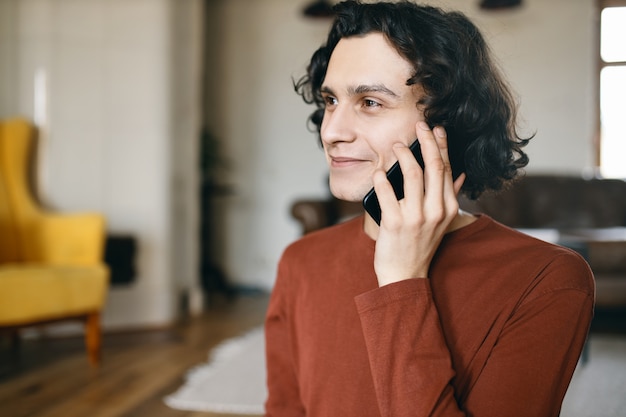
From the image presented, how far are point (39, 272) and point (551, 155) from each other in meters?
4.33

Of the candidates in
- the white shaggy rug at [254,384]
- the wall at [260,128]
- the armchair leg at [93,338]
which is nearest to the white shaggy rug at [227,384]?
the white shaggy rug at [254,384]

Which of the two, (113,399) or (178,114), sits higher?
(178,114)

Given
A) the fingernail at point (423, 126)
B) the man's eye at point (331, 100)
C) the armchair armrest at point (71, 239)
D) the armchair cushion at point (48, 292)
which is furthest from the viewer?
the armchair armrest at point (71, 239)

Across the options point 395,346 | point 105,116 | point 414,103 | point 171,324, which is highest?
point 105,116

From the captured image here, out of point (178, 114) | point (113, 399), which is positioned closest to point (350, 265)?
point (113, 399)

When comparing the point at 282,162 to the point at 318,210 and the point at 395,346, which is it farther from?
the point at 395,346

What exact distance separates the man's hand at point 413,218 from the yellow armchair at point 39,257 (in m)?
2.32

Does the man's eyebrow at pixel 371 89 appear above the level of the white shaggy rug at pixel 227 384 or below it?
above

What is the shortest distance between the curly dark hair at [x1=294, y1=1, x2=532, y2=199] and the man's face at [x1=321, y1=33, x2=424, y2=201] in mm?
17

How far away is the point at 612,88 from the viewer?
535 centimetres

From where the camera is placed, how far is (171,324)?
3.96 m

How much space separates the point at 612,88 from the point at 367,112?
5.21 metres

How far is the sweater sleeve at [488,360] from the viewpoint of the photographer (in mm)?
730

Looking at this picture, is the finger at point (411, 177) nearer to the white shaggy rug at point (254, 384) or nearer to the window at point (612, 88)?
the white shaggy rug at point (254, 384)
